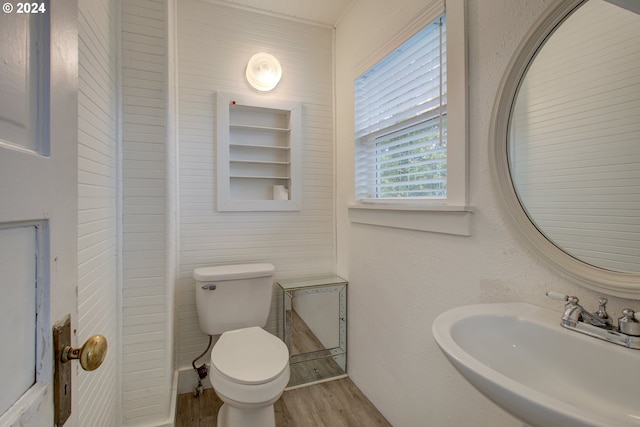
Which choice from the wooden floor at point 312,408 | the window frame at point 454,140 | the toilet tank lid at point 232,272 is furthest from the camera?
the toilet tank lid at point 232,272

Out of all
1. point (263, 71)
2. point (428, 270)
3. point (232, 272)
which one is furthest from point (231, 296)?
point (263, 71)

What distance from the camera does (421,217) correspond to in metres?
1.35

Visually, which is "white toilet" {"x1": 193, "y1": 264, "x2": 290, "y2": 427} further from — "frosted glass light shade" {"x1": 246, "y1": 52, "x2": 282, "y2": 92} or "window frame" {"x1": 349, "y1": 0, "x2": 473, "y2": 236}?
"frosted glass light shade" {"x1": 246, "y1": 52, "x2": 282, "y2": 92}

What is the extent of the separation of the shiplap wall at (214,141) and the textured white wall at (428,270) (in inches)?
7.5

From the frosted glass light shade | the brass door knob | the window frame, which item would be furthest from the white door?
the frosted glass light shade

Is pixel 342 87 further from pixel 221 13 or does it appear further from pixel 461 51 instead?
pixel 461 51

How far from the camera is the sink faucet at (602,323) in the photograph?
25.8 inches

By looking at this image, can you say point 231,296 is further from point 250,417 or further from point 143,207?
point 143,207

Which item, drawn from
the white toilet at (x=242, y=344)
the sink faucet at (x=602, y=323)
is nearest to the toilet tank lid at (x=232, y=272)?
the white toilet at (x=242, y=344)

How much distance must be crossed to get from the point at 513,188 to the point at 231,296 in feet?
5.15

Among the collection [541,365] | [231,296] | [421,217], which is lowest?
[231,296]

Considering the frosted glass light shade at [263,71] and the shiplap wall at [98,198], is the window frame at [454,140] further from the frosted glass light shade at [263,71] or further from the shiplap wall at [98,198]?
the shiplap wall at [98,198]

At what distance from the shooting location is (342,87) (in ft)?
7.06

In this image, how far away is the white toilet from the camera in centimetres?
129
